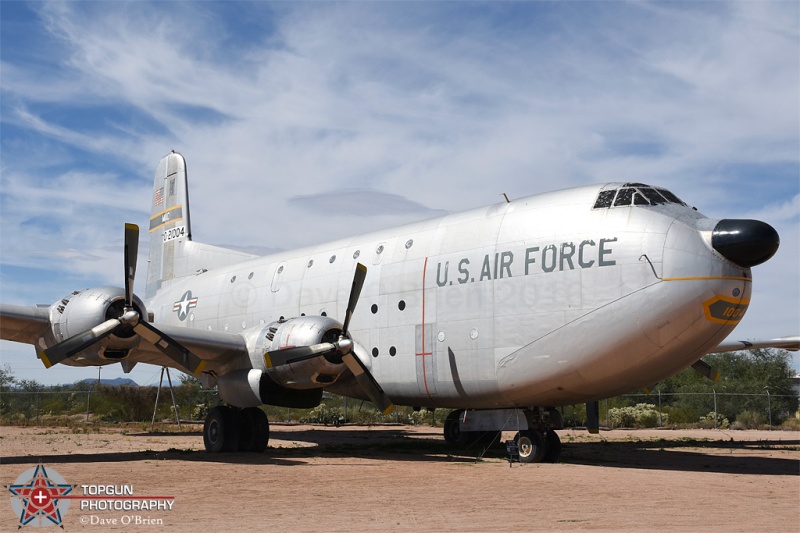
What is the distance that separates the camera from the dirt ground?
26.3ft

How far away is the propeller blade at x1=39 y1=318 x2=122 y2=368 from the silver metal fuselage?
2.96 metres

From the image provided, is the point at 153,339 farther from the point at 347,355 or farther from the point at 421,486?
the point at 421,486

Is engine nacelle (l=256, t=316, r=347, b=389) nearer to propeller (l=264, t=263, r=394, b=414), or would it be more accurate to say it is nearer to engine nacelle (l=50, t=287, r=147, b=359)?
propeller (l=264, t=263, r=394, b=414)

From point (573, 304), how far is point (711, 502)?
4343 mm

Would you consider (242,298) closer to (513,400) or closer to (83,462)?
(83,462)

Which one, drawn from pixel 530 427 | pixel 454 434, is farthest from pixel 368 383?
pixel 454 434

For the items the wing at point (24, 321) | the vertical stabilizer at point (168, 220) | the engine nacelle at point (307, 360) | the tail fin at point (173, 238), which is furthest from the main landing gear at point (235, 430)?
the vertical stabilizer at point (168, 220)

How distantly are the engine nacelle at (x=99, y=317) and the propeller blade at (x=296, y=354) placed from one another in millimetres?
2477

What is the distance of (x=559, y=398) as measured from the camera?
13.9 m

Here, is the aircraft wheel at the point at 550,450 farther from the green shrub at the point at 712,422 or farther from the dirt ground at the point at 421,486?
the green shrub at the point at 712,422

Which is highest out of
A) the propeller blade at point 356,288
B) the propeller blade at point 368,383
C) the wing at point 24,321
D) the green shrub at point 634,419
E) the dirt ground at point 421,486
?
the propeller blade at point 356,288

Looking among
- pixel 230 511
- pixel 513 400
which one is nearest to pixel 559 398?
pixel 513 400

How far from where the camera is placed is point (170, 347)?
14188 millimetres

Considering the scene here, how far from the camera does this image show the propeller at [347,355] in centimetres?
1404
